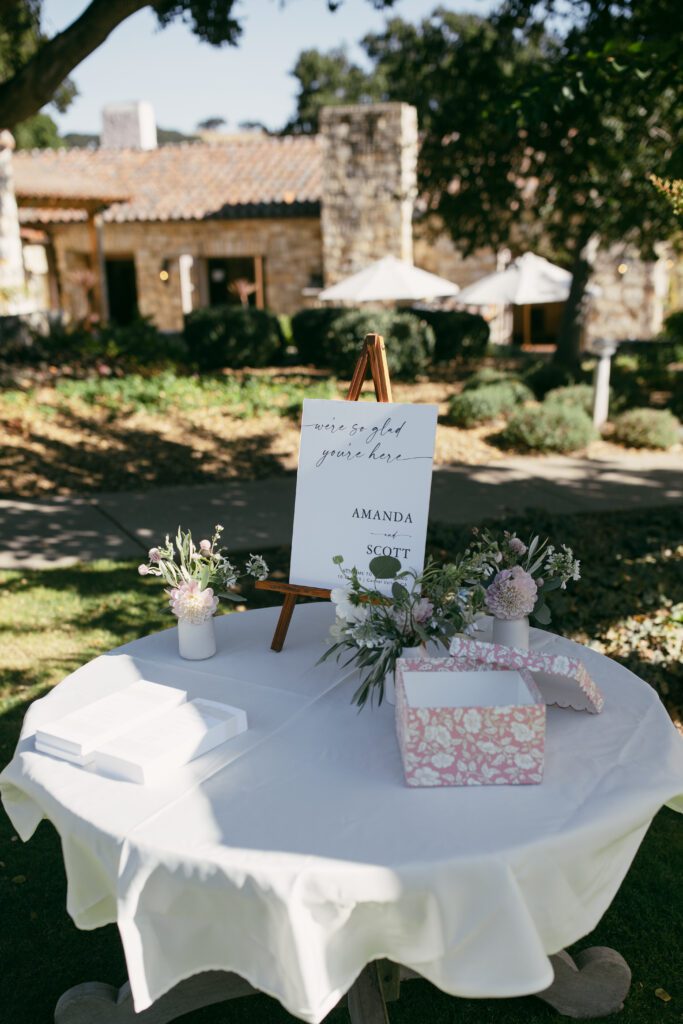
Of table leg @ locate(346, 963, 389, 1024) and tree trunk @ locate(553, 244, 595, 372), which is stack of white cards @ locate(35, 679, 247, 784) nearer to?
table leg @ locate(346, 963, 389, 1024)

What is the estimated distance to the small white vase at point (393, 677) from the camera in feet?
7.34

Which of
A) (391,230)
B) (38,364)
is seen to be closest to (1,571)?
(38,364)

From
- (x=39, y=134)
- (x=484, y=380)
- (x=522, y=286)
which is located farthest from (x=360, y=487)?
(x=39, y=134)

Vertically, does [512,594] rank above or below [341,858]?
above

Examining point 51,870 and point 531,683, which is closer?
point 531,683

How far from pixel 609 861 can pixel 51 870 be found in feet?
7.51

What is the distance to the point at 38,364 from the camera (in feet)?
41.2

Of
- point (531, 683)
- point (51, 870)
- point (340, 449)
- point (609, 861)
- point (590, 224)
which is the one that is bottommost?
point (51, 870)

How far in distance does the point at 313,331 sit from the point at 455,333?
248cm

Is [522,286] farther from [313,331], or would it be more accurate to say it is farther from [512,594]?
[512,594]

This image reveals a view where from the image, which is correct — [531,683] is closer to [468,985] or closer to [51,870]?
[468,985]

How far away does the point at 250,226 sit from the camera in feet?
67.8

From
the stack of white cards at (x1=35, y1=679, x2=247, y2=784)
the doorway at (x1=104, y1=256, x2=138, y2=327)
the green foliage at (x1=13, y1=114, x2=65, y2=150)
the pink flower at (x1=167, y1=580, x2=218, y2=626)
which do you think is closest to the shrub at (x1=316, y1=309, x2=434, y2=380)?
the doorway at (x1=104, y1=256, x2=138, y2=327)

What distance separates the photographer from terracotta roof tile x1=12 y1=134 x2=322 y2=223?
20.5 meters
